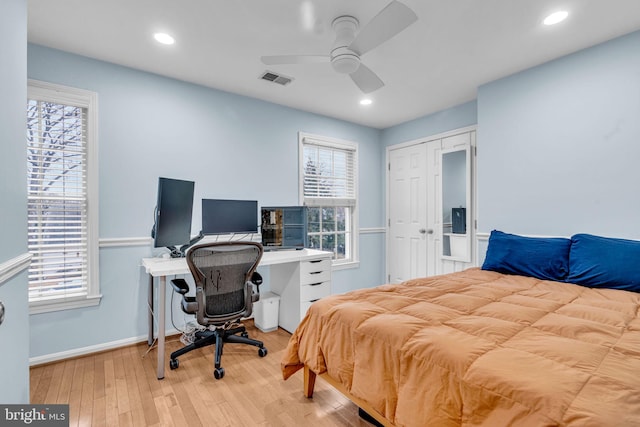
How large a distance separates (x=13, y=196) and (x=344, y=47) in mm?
1998

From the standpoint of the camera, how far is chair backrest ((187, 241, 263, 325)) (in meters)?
2.29

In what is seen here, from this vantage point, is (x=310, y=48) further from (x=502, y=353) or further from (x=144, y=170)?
(x=502, y=353)

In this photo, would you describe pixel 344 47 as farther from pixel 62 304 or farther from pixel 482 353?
pixel 62 304

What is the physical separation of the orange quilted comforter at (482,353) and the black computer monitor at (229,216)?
1.62 meters

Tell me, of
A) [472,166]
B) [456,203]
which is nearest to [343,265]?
[456,203]

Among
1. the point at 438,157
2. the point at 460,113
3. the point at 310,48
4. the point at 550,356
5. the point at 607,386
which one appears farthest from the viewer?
the point at 438,157

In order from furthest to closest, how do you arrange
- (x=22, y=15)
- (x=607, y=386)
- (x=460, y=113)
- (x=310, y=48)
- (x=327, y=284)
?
(x=460, y=113) → (x=327, y=284) → (x=310, y=48) → (x=22, y=15) → (x=607, y=386)

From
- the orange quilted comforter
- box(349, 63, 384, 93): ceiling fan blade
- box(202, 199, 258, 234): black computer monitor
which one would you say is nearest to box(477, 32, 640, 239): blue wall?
the orange quilted comforter

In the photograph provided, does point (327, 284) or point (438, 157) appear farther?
point (438, 157)

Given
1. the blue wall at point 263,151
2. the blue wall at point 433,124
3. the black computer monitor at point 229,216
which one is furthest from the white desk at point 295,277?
the blue wall at point 433,124

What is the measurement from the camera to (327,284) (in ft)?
10.7

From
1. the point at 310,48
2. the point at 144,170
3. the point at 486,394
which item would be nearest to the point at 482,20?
the point at 310,48

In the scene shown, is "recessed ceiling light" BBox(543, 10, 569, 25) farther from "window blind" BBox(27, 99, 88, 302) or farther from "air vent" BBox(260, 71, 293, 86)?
"window blind" BBox(27, 99, 88, 302)

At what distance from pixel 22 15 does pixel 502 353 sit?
105 inches
